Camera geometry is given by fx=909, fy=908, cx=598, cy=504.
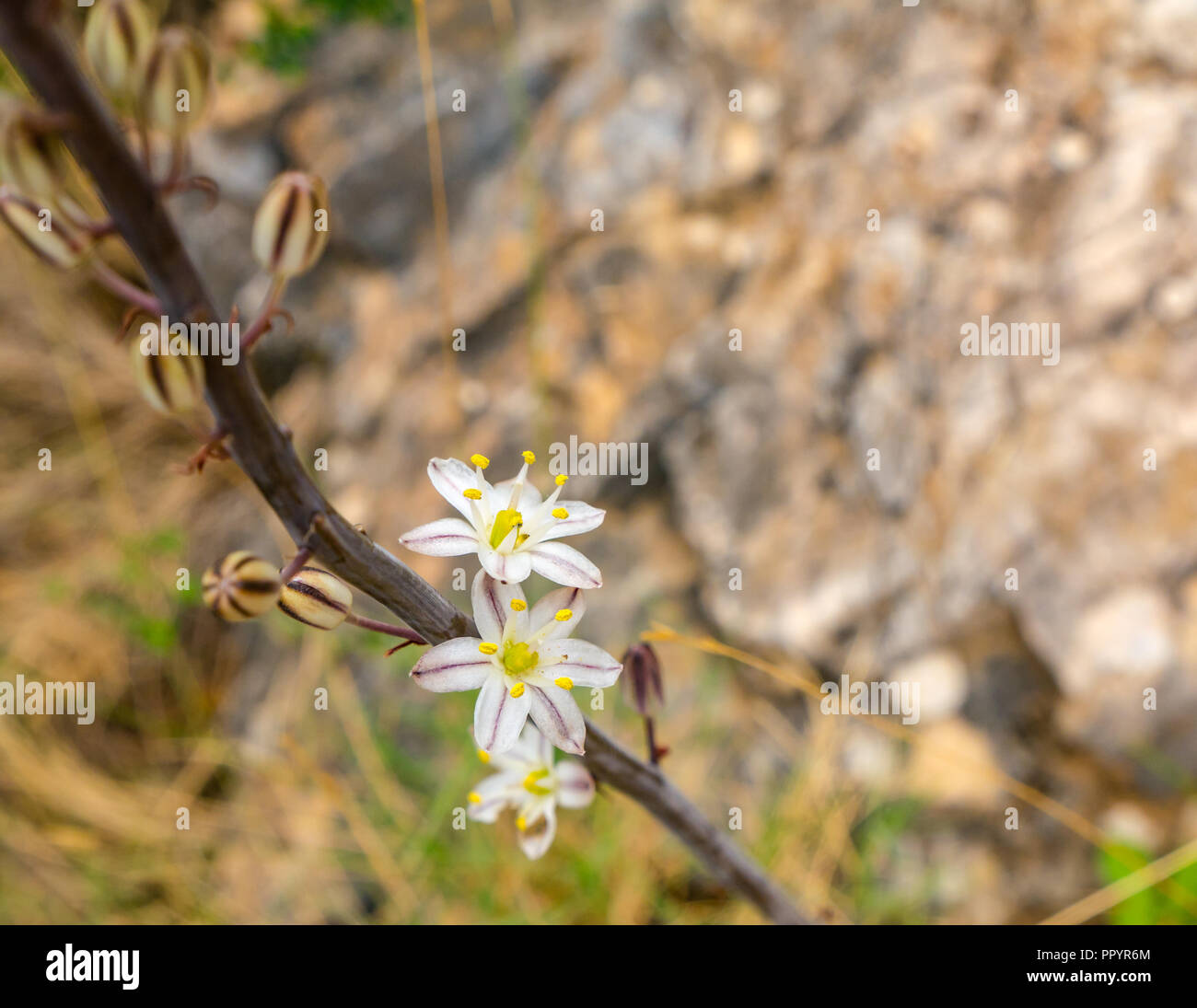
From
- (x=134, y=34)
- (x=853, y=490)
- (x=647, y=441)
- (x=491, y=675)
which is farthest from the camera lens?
(x=647, y=441)

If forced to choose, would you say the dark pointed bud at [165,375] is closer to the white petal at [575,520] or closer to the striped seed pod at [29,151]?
the striped seed pod at [29,151]

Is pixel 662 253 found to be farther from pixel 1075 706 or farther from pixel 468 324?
pixel 1075 706

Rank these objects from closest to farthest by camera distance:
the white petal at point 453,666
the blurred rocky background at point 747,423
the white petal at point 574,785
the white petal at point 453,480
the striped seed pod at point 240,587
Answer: the striped seed pod at point 240,587 < the white petal at point 453,666 < the white petal at point 453,480 < the white petal at point 574,785 < the blurred rocky background at point 747,423

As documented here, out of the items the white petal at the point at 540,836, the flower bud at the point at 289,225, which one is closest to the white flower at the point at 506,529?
the flower bud at the point at 289,225

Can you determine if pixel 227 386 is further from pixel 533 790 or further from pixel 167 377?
pixel 533 790
